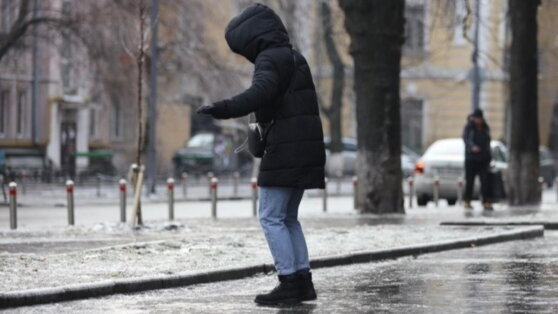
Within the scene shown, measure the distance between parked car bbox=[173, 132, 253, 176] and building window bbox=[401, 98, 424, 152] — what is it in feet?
24.3

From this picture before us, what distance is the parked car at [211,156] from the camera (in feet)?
189

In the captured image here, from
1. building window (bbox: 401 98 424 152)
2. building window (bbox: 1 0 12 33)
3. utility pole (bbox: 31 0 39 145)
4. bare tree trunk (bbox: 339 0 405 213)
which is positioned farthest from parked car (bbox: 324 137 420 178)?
bare tree trunk (bbox: 339 0 405 213)

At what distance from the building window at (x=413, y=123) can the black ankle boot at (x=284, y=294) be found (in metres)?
54.8

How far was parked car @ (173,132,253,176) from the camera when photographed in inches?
2269

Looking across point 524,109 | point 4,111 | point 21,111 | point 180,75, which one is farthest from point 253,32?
point 21,111

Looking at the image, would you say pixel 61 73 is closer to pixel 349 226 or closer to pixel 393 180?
pixel 393 180

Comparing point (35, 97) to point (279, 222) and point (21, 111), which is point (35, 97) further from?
point (279, 222)

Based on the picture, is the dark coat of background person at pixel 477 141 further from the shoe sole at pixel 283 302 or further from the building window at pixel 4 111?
the building window at pixel 4 111

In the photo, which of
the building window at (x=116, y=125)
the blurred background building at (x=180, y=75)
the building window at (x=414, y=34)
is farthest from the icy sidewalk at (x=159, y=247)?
the building window at (x=116, y=125)

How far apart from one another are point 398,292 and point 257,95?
2051mm

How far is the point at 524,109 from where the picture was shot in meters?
31.5

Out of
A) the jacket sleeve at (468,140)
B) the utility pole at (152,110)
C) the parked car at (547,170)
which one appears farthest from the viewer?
the parked car at (547,170)

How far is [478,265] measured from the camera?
48.4ft

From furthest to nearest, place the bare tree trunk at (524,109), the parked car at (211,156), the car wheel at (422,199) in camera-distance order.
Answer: the parked car at (211,156) < the car wheel at (422,199) < the bare tree trunk at (524,109)
